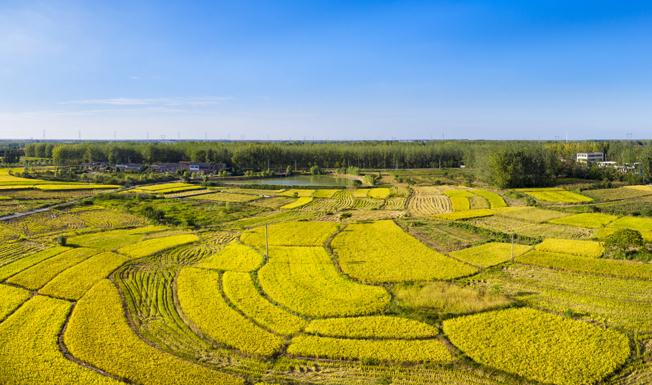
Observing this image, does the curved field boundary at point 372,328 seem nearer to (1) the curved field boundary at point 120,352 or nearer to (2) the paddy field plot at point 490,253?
(1) the curved field boundary at point 120,352

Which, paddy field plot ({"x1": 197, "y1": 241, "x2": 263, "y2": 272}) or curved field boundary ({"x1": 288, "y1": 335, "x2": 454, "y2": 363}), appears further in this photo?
paddy field plot ({"x1": 197, "y1": 241, "x2": 263, "y2": 272})

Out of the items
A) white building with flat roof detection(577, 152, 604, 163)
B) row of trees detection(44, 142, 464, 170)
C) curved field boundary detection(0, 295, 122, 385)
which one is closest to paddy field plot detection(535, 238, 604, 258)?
curved field boundary detection(0, 295, 122, 385)

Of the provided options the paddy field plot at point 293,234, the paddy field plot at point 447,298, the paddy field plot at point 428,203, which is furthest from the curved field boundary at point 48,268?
the paddy field plot at point 428,203

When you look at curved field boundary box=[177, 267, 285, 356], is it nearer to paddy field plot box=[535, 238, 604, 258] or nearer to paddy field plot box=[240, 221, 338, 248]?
paddy field plot box=[240, 221, 338, 248]

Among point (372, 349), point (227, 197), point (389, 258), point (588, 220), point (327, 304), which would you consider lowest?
point (372, 349)

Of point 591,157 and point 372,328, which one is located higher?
point 591,157

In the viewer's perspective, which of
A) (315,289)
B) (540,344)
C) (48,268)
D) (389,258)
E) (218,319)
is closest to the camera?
(540,344)

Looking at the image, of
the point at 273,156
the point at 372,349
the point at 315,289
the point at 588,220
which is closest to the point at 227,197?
the point at 315,289

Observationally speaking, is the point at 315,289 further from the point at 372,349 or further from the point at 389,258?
the point at 389,258

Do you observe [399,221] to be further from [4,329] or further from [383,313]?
[4,329]
